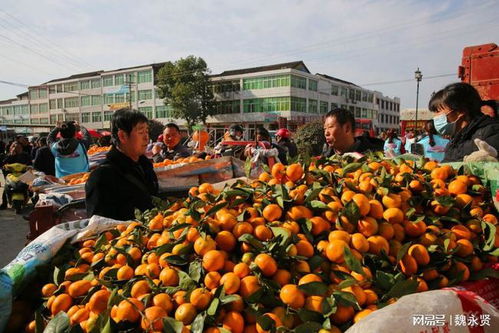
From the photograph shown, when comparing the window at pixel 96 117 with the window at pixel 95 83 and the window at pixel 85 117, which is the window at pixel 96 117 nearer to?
the window at pixel 85 117

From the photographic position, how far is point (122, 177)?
244 centimetres

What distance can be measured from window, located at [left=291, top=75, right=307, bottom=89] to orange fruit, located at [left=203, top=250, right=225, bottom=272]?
142 feet

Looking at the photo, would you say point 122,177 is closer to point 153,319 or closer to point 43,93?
point 153,319

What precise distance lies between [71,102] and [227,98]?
33.2m

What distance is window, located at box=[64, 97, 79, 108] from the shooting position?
208 feet

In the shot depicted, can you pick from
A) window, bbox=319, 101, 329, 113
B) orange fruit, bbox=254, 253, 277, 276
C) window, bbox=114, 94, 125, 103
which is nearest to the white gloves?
orange fruit, bbox=254, 253, 277, 276

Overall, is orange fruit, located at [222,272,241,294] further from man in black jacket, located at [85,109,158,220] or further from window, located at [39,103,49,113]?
window, located at [39,103,49,113]

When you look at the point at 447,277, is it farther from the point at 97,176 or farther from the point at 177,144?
the point at 177,144

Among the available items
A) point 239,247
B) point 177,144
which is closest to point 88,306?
point 239,247

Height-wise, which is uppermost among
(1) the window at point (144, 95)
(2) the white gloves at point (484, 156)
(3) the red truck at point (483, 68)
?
(1) the window at point (144, 95)

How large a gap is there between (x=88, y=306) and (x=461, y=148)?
8.64ft

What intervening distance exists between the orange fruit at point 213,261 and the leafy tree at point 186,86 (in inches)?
1742

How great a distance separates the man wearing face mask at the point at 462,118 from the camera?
2.58 meters

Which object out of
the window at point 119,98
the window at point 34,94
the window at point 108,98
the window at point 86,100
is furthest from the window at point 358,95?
the window at point 34,94
